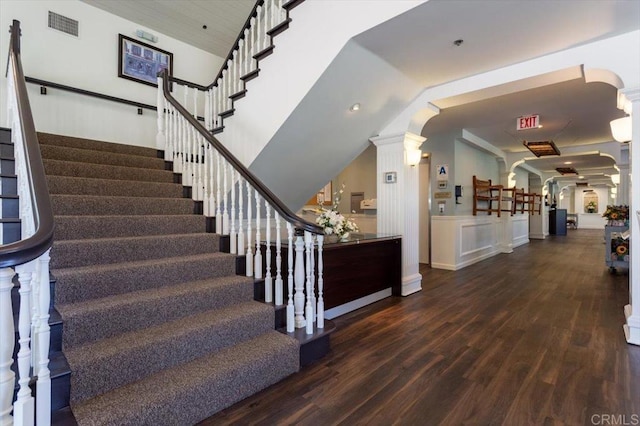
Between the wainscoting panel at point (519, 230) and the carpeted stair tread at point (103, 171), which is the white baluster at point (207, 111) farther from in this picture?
the wainscoting panel at point (519, 230)

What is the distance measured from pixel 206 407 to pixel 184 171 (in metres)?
2.64

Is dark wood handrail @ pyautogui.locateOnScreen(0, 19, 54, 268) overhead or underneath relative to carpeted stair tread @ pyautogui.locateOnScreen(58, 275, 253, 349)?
overhead

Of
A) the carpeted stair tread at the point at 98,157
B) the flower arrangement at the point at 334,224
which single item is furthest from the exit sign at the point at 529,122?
the carpeted stair tread at the point at 98,157

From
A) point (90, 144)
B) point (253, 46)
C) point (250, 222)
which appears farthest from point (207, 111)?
point (250, 222)

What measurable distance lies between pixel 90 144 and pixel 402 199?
4.03 metres

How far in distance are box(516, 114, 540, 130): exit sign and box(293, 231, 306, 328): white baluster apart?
473 cm

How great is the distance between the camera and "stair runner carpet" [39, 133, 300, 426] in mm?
1640

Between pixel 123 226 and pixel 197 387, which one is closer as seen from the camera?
pixel 197 387

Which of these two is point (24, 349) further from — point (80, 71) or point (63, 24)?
point (63, 24)

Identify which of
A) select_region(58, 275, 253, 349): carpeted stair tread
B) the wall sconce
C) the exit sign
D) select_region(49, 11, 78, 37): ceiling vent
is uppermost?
select_region(49, 11, 78, 37): ceiling vent

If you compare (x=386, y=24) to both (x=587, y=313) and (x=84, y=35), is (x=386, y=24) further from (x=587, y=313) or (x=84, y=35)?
(x=84, y=35)
